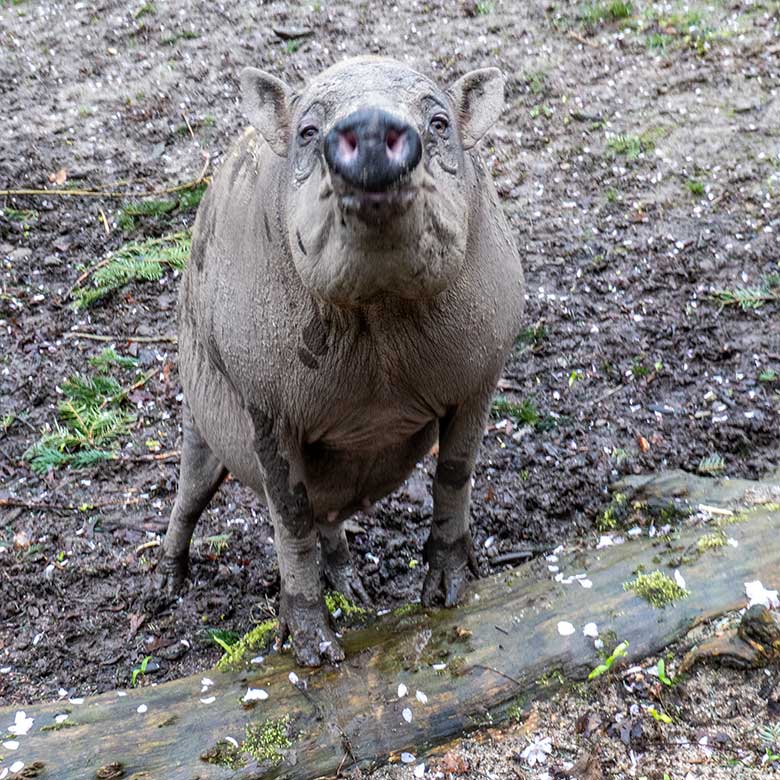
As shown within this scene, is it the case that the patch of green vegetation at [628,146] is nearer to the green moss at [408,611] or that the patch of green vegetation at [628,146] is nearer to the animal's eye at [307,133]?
the green moss at [408,611]

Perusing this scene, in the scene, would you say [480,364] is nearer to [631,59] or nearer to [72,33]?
[631,59]

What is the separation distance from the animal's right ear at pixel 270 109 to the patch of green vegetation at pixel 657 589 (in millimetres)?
1780

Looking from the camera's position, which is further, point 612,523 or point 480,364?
point 612,523

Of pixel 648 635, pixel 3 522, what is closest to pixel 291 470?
pixel 648 635

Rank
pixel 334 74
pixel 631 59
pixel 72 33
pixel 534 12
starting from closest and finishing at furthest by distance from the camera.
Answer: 1. pixel 334 74
2. pixel 631 59
3. pixel 534 12
4. pixel 72 33

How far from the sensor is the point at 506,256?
2.96m

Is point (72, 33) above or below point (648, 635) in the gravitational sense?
above

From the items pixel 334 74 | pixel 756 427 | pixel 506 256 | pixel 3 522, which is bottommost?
pixel 3 522

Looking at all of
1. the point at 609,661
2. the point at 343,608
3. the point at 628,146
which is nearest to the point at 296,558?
the point at 343,608

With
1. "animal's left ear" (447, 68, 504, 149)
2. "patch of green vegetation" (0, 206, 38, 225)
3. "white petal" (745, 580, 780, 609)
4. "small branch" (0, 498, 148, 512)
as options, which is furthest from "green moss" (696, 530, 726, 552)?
"patch of green vegetation" (0, 206, 38, 225)

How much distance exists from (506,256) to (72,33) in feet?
25.9

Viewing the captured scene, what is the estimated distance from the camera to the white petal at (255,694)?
10.1ft

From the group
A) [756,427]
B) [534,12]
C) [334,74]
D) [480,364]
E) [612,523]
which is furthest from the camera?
[534,12]

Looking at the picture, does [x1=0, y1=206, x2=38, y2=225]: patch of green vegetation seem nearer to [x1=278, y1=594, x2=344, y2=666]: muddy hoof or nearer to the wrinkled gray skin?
the wrinkled gray skin
